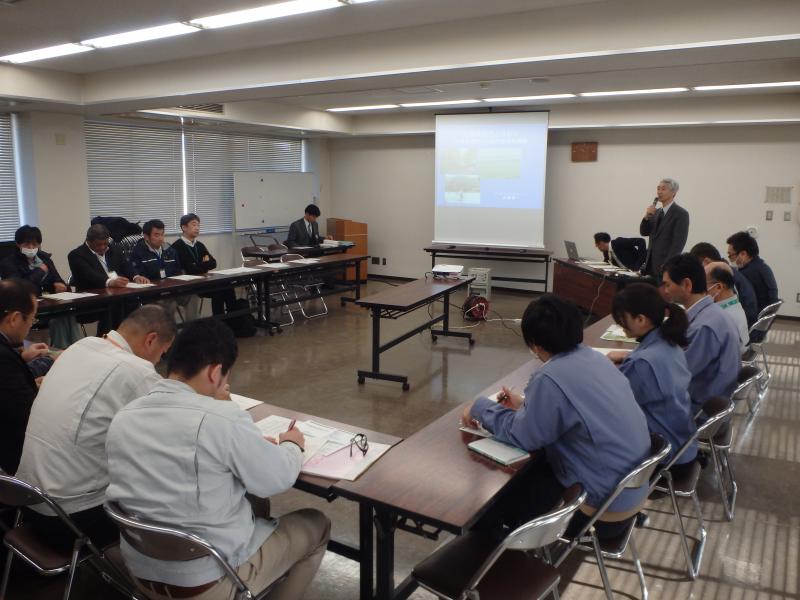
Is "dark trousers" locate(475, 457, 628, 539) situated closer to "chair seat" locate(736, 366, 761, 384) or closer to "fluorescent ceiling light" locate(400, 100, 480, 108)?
"chair seat" locate(736, 366, 761, 384)

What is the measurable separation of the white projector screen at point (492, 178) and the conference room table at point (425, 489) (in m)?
6.94

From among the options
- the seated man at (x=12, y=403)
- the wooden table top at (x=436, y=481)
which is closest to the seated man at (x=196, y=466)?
the wooden table top at (x=436, y=481)

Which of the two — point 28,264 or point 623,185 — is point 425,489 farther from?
point 623,185

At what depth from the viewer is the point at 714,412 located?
8.77 ft

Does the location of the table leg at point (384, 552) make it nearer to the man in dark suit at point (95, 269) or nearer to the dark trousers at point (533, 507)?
the dark trousers at point (533, 507)

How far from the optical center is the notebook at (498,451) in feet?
6.77

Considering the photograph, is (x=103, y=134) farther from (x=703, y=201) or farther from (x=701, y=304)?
(x=703, y=201)

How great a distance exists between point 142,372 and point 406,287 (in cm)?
397

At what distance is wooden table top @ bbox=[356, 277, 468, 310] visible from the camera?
502 centimetres

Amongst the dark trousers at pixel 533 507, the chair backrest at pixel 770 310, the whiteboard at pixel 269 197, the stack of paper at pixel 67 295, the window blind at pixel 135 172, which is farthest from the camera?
the whiteboard at pixel 269 197

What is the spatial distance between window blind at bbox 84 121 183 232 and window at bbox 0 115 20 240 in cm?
82

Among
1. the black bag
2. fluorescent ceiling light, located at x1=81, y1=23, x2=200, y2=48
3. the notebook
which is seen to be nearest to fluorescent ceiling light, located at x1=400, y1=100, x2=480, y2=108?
the black bag

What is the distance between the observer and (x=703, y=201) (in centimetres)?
828

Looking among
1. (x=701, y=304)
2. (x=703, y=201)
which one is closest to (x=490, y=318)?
(x=703, y=201)
